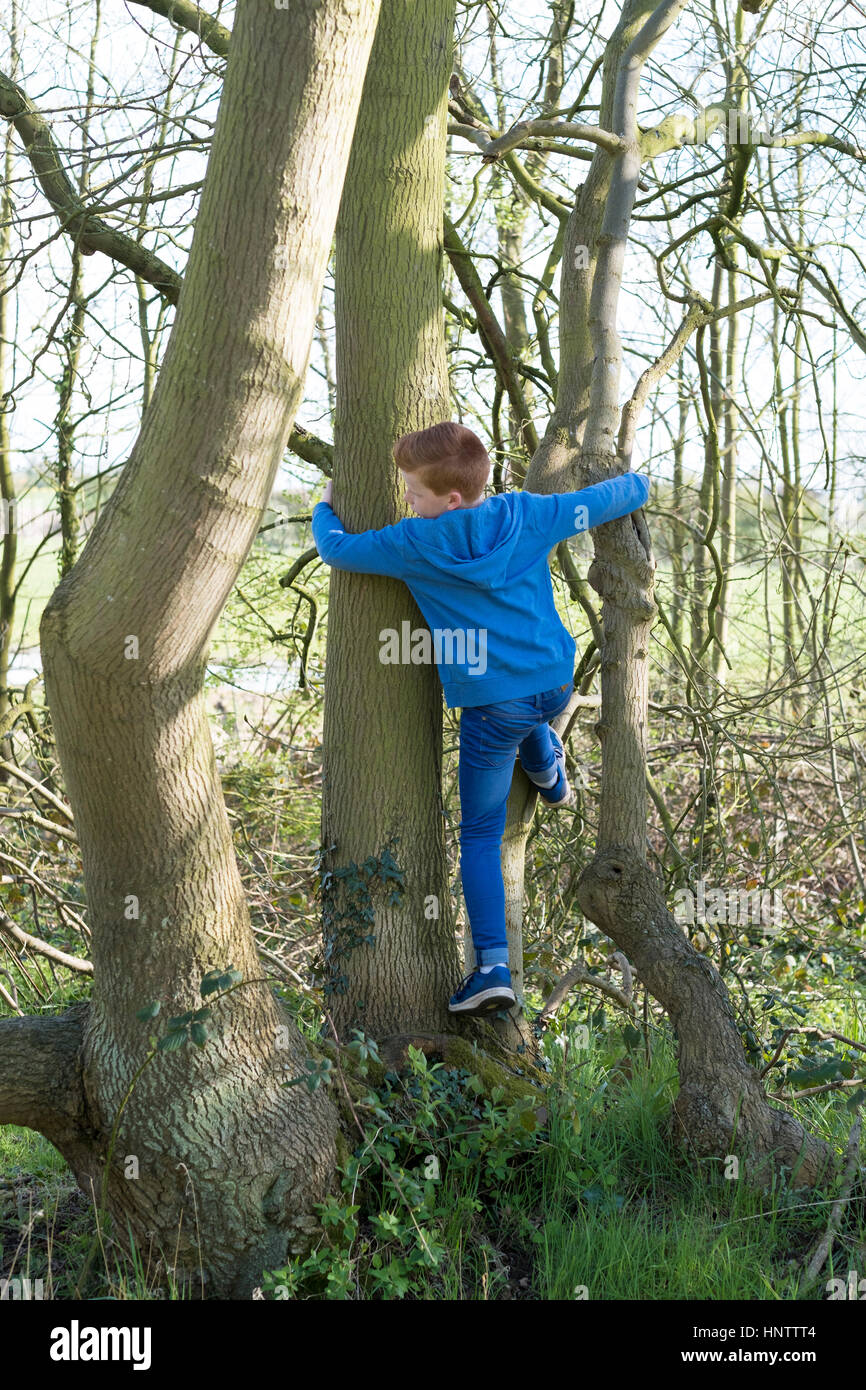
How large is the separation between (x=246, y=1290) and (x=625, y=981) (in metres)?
1.76

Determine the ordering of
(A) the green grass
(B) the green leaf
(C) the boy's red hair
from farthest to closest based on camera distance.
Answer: (C) the boy's red hair
(A) the green grass
(B) the green leaf

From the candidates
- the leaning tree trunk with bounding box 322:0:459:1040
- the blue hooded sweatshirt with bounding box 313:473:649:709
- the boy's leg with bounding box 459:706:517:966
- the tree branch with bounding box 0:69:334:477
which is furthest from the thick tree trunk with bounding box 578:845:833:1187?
the tree branch with bounding box 0:69:334:477

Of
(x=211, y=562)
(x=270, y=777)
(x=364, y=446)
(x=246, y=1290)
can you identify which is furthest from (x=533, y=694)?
(x=270, y=777)

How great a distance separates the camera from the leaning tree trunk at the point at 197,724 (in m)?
2.16

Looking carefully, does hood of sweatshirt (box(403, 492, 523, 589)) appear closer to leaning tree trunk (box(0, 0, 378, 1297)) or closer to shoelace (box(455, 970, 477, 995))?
leaning tree trunk (box(0, 0, 378, 1297))

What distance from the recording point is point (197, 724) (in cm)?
248

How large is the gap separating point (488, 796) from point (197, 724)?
1.07 metres

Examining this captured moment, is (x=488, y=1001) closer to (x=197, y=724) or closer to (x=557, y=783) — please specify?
(x=557, y=783)

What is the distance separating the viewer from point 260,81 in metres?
2.13

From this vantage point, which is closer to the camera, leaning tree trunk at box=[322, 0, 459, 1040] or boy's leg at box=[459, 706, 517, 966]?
leaning tree trunk at box=[322, 0, 459, 1040]

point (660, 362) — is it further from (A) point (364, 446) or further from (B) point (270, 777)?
(B) point (270, 777)

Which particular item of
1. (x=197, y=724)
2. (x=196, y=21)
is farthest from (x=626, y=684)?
(x=196, y=21)

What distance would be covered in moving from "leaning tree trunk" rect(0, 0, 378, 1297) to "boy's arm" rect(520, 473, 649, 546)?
104cm

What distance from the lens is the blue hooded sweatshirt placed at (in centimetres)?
301
